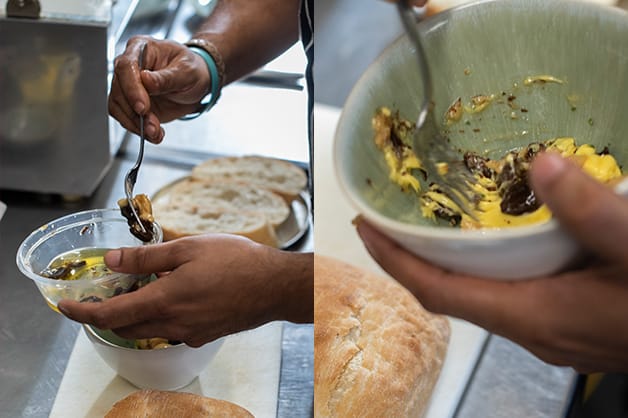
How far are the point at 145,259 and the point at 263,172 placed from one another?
0.78 ft

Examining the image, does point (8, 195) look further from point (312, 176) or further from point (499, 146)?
point (499, 146)

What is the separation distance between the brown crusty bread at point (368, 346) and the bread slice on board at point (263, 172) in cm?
10

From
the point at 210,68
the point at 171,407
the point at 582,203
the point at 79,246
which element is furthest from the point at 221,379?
the point at 582,203

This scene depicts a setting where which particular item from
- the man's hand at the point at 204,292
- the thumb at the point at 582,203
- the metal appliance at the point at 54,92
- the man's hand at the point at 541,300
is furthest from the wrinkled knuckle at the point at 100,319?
the thumb at the point at 582,203

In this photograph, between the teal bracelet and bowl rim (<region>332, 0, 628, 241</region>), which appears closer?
bowl rim (<region>332, 0, 628, 241</region>)

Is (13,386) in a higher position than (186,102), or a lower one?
lower

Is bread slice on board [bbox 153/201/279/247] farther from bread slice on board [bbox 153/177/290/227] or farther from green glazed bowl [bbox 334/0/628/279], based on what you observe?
green glazed bowl [bbox 334/0/628/279]

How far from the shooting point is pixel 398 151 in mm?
540

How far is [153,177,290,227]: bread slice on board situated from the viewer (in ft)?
2.44

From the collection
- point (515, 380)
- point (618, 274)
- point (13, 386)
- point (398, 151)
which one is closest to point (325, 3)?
point (398, 151)

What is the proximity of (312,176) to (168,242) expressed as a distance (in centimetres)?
12

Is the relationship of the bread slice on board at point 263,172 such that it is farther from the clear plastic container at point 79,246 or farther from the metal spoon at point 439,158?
the metal spoon at point 439,158

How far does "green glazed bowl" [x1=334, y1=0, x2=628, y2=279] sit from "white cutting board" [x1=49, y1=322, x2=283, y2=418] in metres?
0.21

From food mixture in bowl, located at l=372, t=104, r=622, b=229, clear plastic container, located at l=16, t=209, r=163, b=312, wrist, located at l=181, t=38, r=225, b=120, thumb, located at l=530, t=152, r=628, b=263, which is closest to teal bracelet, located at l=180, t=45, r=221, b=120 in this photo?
wrist, located at l=181, t=38, r=225, b=120
